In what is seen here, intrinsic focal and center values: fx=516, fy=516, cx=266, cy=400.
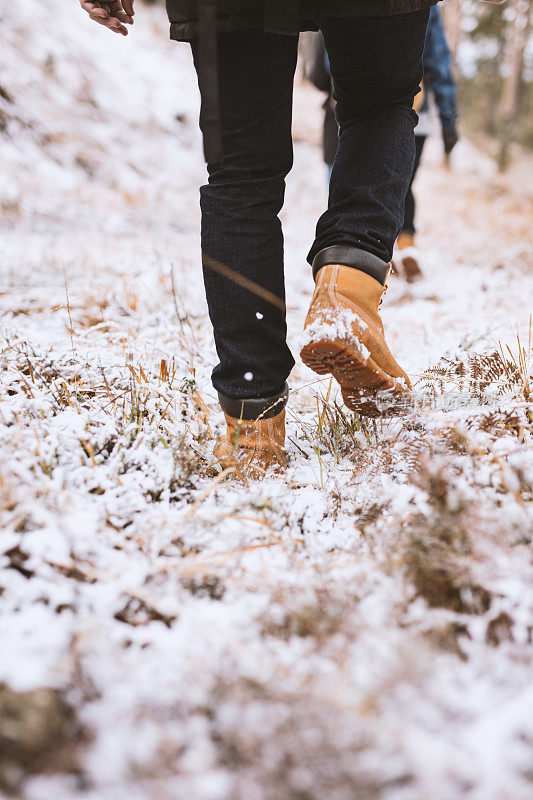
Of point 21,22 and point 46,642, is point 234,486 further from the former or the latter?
point 21,22

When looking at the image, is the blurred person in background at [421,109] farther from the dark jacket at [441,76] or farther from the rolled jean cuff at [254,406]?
the rolled jean cuff at [254,406]

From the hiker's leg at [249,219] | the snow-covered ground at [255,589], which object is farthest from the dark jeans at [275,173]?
the snow-covered ground at [255,589]

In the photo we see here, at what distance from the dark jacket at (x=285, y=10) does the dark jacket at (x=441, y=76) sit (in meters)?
2.65

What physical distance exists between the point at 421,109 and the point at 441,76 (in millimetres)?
337

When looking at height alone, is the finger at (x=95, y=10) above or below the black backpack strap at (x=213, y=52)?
above

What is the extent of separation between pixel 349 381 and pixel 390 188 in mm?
490

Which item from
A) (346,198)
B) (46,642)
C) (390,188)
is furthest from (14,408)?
(390,188)

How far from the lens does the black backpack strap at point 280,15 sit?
41.0 inches

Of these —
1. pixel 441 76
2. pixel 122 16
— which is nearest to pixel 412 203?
pixel 441 76

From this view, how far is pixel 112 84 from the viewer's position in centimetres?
752

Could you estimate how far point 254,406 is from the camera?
124cm

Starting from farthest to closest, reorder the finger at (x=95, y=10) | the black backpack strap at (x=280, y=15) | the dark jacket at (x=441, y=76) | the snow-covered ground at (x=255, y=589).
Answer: the dark jacket at (x=441, y=76) → the finger at (x=95, y=10) → the black backpack strap at (x=280, y=15) → the snow-covered ground at (x=255, y=589)

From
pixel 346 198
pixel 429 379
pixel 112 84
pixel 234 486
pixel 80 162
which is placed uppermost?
pixel 112 84

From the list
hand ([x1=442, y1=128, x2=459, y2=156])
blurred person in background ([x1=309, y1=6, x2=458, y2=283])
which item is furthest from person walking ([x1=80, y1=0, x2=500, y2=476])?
hand ([x1=442, y1=128, x2=459, y2=156])
